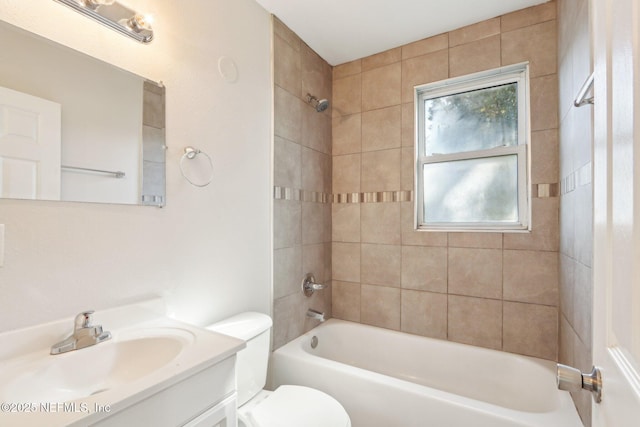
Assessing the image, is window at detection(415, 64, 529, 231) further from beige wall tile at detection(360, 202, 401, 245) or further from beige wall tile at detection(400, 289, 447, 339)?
beige wall tile at detection(400, 289, 447, 339)

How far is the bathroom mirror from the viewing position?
0.85 metres

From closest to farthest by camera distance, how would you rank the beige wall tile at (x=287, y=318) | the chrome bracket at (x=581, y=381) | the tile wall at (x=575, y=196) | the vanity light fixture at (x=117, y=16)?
the chrome bracket at (x=581, y=381) → the vanity light fixture at (x=117, y=16) → the tile wall at (x=575, y=196) → the beige wall tile at (x=287, y=318)

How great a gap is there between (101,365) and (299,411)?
820 mm

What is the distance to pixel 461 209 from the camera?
2102mm

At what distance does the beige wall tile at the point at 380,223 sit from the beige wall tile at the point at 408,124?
0.48 metres

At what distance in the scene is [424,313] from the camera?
2096 millimetres

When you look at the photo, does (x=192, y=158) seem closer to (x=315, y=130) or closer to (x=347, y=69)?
(x=315, y=130)

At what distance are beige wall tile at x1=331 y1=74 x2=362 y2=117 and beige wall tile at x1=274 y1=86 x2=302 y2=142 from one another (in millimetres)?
485

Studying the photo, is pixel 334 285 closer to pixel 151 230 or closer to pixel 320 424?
pixel 320 424

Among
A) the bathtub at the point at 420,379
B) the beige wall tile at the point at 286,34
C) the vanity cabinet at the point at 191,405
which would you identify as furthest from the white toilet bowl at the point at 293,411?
the beige wall tile at the point at 286,34

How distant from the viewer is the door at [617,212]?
38 cm

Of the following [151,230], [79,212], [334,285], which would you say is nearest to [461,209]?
[334,285]

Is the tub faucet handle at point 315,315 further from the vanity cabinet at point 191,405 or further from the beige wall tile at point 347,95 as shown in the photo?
the beige wall tile at point 347,95

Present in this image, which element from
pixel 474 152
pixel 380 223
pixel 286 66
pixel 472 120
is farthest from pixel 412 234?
pixel 286 66
